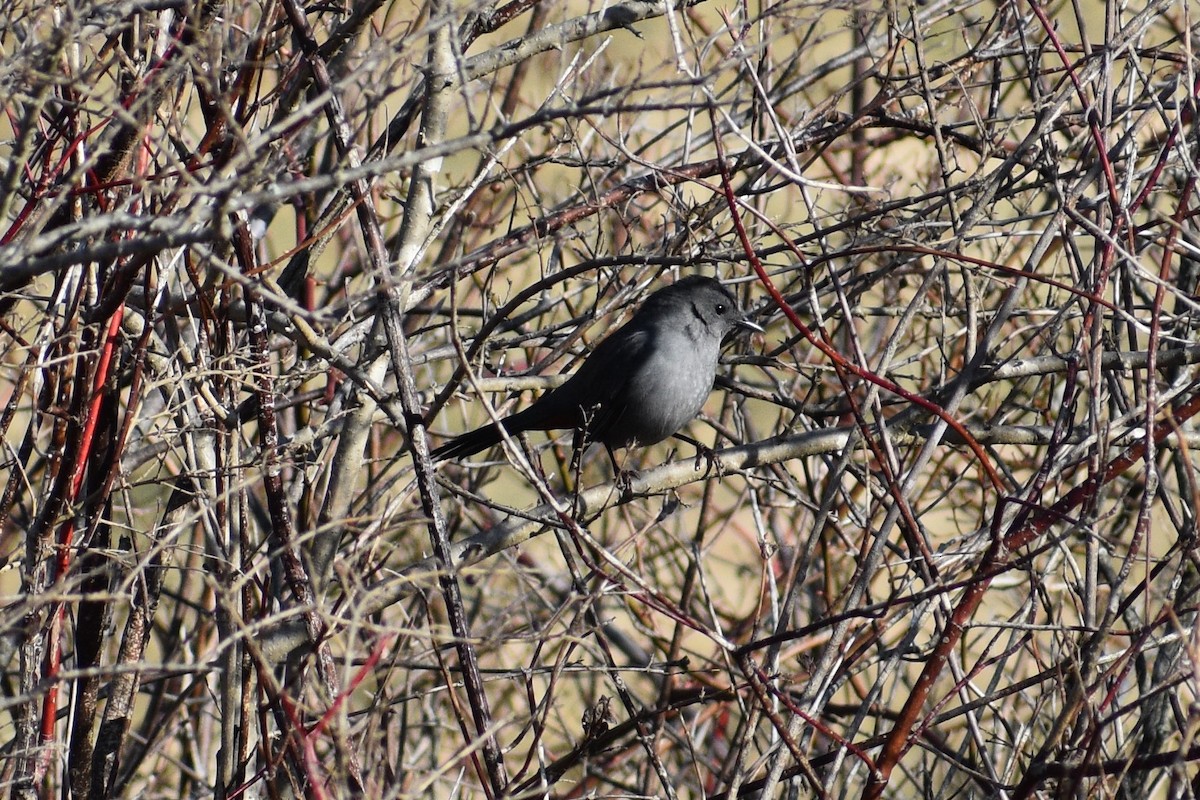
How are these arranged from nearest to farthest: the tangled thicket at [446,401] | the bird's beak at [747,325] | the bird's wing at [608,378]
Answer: the tangled thicket at [446,401] → the bird's beak at [747,325] → the bird's wing at [608,378]

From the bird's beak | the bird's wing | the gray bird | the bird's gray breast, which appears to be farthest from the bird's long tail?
the bird's beak

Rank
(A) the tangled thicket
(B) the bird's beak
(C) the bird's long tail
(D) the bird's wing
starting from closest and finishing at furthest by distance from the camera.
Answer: (A) the tangled thicket
(C) the bird's long tail
(B) the bird's beak
(D) the bird's wing

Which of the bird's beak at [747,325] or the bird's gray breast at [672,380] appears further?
the bird's gray breast at [672,380]

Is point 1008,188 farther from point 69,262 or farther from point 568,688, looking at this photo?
point 568,688

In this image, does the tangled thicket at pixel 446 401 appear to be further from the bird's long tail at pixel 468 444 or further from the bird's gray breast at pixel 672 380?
the bird's gray breast at pixel 672 380

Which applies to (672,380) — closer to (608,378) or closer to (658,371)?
(658,371)

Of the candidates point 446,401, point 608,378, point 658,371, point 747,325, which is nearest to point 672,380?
point 658,371

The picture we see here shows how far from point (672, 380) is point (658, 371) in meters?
0.08

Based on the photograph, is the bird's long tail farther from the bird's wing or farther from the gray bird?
the bird's wing

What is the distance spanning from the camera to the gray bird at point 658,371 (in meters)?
5.57

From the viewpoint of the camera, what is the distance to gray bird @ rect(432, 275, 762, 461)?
5574mm

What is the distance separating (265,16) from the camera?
330cm

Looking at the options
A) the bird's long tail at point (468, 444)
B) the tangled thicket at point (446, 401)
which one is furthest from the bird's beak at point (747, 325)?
the bird's long tail at point (468, 444)

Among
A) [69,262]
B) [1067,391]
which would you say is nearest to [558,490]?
[1067,391]
